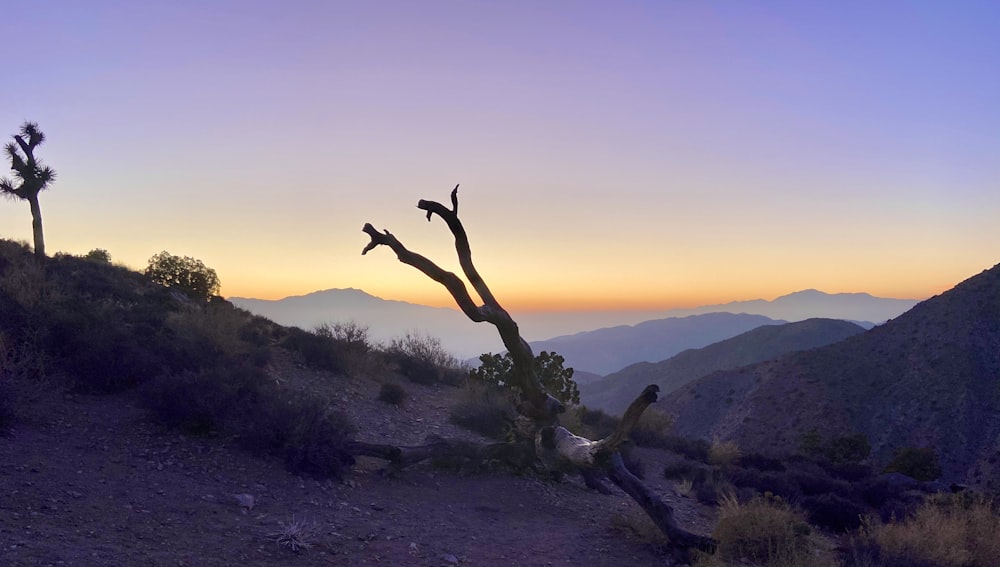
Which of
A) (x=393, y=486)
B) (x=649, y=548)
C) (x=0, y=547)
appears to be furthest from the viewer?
(x=393, y=486)

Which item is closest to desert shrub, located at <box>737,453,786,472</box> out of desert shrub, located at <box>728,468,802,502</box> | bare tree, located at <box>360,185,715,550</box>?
desert shrub, located at <box>728,468,802,502</box>

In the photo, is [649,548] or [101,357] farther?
[101,357]

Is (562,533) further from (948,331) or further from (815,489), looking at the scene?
(948,331)

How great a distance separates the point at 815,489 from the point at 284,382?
12745mm

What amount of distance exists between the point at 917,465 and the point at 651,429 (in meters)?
14.6

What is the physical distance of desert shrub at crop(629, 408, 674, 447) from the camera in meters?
20.4

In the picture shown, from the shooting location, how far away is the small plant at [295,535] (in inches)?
300

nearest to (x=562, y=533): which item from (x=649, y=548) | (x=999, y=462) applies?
(x=649, y=548)

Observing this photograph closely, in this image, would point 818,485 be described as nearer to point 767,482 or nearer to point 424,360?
point 767,482

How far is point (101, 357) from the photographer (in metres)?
12.3

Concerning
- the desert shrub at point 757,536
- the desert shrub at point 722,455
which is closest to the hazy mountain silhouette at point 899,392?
the desert shrub at point 722,455

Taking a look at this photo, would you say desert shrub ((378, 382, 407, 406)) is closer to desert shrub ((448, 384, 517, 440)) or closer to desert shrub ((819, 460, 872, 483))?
desert shrub ((448, 384, 517, 440))

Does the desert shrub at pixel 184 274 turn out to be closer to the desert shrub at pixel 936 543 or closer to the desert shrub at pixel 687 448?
the desert shrub at pixel 687 448

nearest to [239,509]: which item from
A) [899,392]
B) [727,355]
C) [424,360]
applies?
[424,360]
